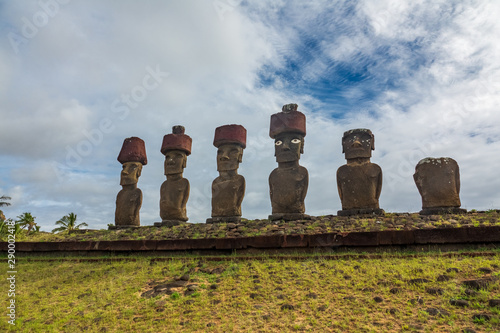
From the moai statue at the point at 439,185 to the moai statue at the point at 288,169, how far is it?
10.8 ft

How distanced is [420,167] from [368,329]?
7.87 m

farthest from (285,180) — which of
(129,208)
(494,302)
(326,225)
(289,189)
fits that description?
(494,302)

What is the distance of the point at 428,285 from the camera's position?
175 inches

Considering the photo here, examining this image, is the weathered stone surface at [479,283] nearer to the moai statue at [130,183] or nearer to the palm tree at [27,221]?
the moai statue at [130,183]

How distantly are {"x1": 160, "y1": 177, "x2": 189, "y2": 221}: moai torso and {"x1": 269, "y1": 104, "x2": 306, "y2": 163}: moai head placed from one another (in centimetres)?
351

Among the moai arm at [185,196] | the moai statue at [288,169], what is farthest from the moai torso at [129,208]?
the moai statue at [288,169]

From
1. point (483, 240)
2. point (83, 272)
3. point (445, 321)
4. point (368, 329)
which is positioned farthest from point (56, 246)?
point (483, 240)

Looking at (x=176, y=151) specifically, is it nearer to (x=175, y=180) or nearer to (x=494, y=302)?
(x=175, y=180)

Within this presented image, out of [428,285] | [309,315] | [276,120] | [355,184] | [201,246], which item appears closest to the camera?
[309,315]

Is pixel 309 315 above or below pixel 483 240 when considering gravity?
below

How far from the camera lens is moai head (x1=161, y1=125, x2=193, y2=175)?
41.5 feet

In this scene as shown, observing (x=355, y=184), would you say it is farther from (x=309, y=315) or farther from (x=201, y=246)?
(x=309, y=315)

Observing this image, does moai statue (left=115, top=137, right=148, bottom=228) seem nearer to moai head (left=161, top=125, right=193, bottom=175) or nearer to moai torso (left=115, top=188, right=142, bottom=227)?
moai torso (left=115, top=188, right=142, bottom=227)

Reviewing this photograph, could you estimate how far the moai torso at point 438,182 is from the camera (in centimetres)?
979
